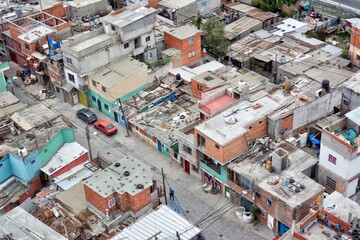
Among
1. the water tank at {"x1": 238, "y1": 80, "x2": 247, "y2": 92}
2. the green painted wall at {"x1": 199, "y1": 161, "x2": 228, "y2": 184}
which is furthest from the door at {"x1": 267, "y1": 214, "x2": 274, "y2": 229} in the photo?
the water tank at {"x1": 238, "y1": 80, "x2": 247, "y2": 92}

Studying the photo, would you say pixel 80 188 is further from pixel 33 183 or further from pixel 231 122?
pixel 231 122

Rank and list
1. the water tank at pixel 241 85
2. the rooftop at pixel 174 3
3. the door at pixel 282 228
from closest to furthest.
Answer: the door at pixel 282 228 → the water tank at pixel 241 85 → the rooftop at pixel 174 3

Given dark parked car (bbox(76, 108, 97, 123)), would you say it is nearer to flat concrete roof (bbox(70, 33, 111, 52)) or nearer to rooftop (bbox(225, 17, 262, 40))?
flat concrete roof (bbox(70, 33, 111, 52))

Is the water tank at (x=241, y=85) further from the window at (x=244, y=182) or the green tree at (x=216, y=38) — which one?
the green tree at (x=216, y=38)

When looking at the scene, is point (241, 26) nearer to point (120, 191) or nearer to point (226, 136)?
Result: point (226, 136)

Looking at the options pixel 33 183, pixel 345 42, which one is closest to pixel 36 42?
pixel 33 183

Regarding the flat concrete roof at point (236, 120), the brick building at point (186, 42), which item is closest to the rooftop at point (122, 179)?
the flat concrete roof at point (236, 120)
